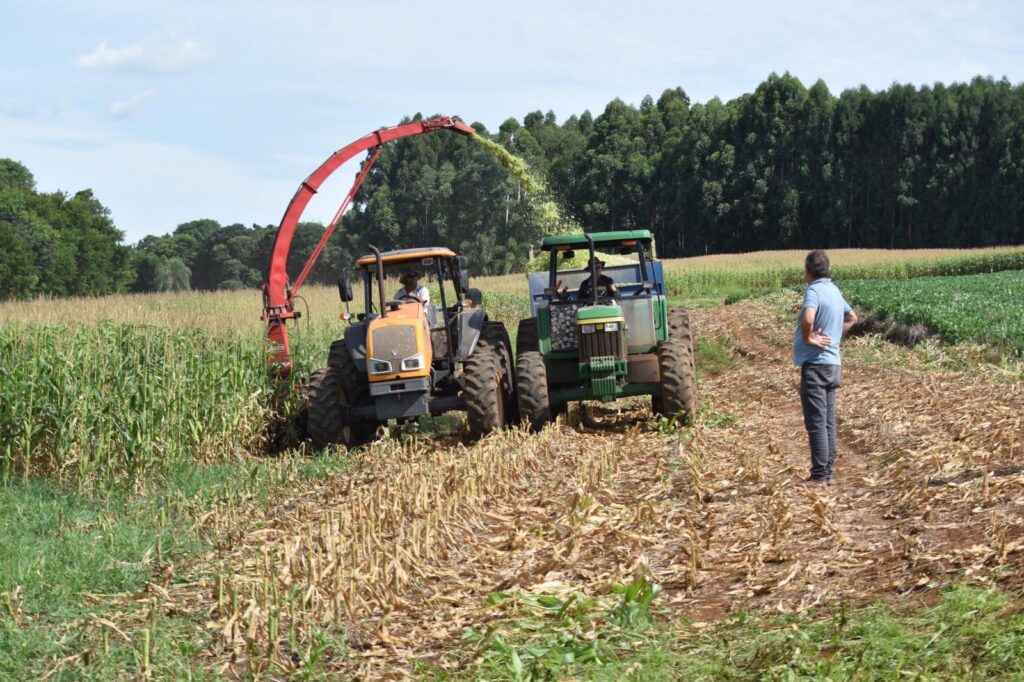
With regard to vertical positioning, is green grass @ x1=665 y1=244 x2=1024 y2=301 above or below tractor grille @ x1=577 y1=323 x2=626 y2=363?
above

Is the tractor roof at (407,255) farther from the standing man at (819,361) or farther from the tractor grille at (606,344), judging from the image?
the standing man at (819,361)

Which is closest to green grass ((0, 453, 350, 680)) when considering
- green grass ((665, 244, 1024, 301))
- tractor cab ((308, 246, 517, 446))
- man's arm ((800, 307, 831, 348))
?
tractor cab ((308, 246, 517, 446))

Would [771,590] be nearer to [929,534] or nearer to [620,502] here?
[929,534]

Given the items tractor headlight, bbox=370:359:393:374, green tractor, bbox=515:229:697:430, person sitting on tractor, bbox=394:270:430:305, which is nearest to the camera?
tractor headlight, bbox=370:359:393:374

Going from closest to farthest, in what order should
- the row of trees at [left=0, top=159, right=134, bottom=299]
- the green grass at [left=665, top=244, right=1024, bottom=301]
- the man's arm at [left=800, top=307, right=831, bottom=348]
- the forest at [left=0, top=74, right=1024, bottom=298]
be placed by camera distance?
the man's arm at [left=800, top=307, right=831, bottom=348] < the green grass at [left=665, top=244, right=1024, bottom=301] < the row of trees at [left=0, top=159, right=134, bottom=299] < the forest at [left=0, top=74, right=1024, bottom=298]

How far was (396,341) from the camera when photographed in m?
10.8

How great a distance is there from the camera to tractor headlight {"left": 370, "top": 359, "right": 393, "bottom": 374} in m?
10.8

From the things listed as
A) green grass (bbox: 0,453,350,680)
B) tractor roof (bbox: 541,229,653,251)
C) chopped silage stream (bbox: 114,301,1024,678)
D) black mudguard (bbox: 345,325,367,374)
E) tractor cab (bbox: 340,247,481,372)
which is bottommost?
green grass (bbox: 0,453,350,680)

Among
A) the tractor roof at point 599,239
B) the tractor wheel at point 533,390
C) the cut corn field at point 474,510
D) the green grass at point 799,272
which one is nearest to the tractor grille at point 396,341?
the cut corn field at point 474,510

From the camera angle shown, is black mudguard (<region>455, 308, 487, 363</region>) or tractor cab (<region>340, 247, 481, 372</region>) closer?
tractor cab (<region>340, 247, 481, 372</region>)

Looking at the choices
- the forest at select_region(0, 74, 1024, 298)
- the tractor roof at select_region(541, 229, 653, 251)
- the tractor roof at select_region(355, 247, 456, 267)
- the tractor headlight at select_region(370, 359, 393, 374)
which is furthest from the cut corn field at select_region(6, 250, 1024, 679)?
the forest at select_region(0, 74, 1024, 298)

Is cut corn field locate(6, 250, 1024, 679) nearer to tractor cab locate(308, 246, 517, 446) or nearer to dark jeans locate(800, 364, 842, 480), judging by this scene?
dark jeans locate(800, 364, 842, 480)

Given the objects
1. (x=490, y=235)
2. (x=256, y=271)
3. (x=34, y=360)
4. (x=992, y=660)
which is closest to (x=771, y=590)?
(x=992, y=660)

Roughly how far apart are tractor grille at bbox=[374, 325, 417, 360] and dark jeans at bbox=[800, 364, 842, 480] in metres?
4.23
